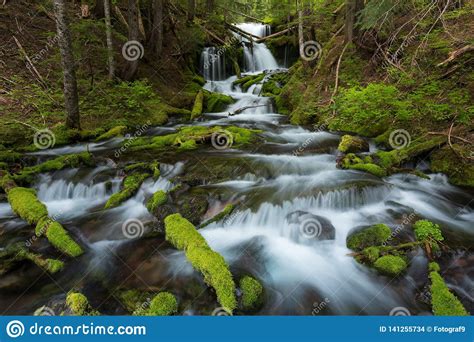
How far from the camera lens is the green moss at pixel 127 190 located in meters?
6.64

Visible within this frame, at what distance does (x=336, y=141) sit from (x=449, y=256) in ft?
18.1

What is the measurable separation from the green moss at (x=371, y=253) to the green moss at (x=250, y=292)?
176 centimetres

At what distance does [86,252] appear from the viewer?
17.7 ft

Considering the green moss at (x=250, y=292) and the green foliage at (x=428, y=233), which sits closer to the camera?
the green moss at (x=250, y=292)

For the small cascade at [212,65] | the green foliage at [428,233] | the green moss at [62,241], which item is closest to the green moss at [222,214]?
the green moss at [62,241]

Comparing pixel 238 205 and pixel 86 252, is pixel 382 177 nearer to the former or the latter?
pixel 238 205

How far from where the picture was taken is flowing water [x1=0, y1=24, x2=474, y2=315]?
4430 mm

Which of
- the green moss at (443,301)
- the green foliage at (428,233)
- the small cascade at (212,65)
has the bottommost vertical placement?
the green moss at (443,301)

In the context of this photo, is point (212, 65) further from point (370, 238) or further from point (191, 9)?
point (370, 238)

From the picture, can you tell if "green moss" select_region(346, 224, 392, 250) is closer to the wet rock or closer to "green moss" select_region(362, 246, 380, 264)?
"green moss" select_region(362, 246, 380, 264)

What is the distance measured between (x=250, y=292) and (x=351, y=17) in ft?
41.9

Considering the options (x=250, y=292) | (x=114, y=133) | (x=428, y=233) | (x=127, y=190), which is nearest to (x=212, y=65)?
(x=114, y=133)

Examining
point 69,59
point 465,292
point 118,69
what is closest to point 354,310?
point 465,292

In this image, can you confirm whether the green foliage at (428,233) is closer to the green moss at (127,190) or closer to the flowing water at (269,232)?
the flowing water at (269,232)
